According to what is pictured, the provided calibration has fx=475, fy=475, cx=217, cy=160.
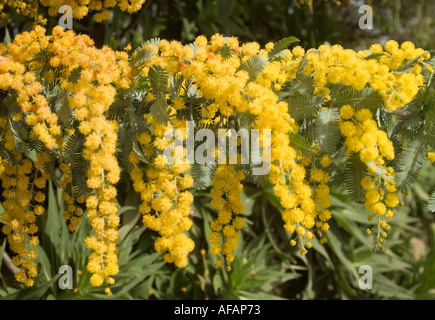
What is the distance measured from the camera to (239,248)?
7.27ft

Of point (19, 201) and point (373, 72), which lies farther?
point (19, 201)

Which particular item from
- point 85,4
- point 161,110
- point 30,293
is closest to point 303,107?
point 161,110

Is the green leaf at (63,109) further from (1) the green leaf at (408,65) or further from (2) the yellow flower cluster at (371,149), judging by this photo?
(1) the green leaf at (408,65)

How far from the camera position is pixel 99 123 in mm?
922

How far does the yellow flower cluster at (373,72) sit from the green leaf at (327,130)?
54mm

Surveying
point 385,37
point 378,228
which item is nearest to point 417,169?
point 378,228

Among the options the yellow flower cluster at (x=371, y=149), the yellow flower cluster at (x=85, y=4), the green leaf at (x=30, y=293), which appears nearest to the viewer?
the yellow flower cluster at (x=371, y=149)

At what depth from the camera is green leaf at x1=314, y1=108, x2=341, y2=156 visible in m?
0.98

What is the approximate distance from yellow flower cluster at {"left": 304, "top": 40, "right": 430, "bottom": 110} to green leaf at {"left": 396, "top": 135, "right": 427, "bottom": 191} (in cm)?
11

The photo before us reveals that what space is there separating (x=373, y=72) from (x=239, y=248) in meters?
1.39

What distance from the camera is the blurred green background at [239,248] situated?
6.42ft

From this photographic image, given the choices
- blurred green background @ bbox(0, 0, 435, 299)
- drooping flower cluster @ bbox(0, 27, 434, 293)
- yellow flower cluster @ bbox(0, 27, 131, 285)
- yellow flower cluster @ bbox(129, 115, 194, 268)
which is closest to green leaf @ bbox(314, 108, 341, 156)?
drooping flower cluster @ bbox(0, 27, 434, 293)

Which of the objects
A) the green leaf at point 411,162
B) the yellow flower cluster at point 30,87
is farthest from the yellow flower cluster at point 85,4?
the green leaf at point 411,162

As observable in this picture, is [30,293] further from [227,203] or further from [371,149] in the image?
[371,149]
